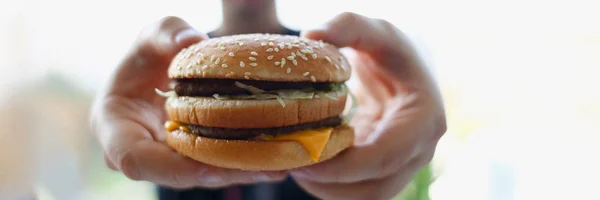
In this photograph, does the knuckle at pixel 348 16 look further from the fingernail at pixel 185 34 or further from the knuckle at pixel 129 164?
the knuckle at pixel 129 164

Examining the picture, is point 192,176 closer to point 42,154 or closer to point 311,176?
point 311,176

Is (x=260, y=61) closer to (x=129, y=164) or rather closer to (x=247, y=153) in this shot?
(x=247, y=153)

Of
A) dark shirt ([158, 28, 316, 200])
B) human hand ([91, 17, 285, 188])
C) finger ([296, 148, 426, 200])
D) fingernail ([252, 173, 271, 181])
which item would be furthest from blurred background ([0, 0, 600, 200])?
fingernail ([252, 173, 271, 181])

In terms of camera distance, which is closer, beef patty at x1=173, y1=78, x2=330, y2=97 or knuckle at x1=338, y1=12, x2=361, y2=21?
beef patty at x1=173, y1=78, x2=330, y2=97

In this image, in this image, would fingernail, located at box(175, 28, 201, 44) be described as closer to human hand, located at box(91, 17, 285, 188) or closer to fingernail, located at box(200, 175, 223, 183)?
human hand, located at box(91, 17, 285, 188)

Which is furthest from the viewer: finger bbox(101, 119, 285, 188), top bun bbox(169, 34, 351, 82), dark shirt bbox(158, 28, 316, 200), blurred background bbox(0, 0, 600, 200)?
blurred background bbox(0, 0, 600, 200)

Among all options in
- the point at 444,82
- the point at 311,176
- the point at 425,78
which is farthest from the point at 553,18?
the point at 311,176

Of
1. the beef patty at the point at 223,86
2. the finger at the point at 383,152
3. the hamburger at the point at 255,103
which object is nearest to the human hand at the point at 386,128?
the finger at the point at 383,152
